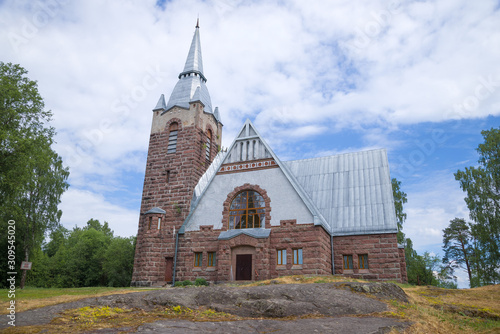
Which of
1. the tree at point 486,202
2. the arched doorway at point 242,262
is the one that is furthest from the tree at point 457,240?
the arched doorway at point 242,262

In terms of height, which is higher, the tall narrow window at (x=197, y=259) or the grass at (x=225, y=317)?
the tall narrow window at (x=197, y=259)

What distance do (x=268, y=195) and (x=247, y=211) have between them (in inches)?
67.3

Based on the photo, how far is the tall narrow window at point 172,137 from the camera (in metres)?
27.7

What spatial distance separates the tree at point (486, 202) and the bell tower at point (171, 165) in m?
21.7

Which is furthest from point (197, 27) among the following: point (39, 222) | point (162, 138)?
point (39, 222)

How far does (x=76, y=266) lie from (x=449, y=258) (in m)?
44.2

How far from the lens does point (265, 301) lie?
9781mm

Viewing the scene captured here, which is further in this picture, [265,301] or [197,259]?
[197,259]

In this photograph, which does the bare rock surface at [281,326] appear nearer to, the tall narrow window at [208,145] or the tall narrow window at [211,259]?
the tall narrow window at [211,259]

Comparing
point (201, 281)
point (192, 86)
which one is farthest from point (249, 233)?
point (192, 86)

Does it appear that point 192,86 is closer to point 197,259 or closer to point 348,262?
point 197,259

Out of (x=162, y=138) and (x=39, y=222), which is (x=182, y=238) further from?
→ (x=39, y=222)

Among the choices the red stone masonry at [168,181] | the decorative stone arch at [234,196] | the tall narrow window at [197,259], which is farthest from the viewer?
the red stone masonry at [168,181]

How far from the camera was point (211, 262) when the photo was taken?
22.8 m
